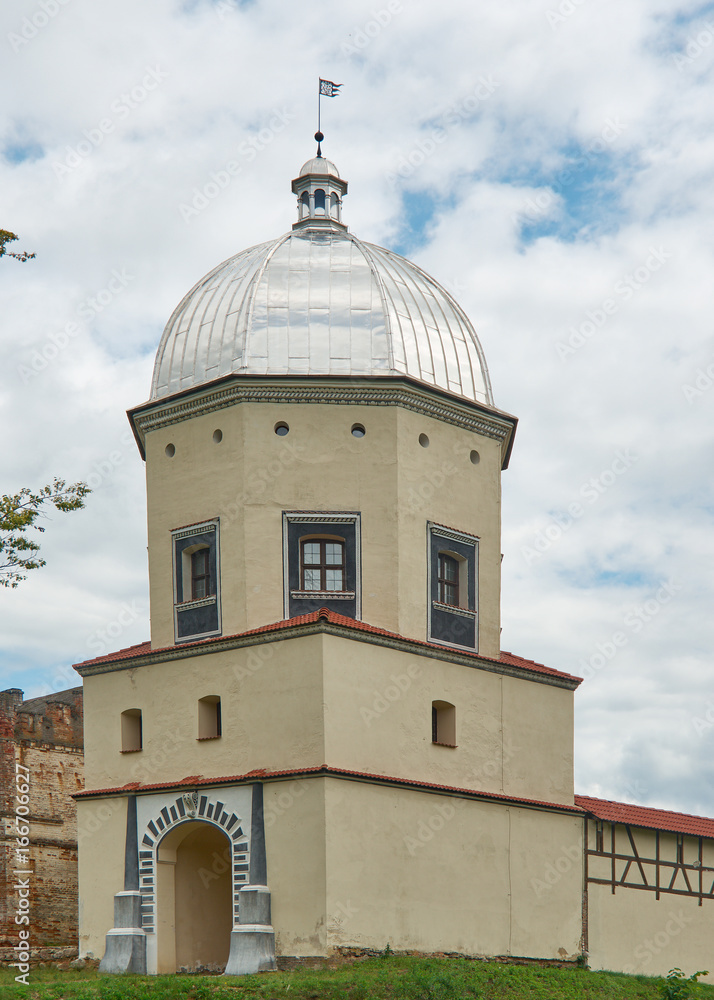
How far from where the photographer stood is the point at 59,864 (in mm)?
33094

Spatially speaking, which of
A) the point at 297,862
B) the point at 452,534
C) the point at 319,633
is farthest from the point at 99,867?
the point at 452,534

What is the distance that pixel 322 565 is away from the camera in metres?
27.5

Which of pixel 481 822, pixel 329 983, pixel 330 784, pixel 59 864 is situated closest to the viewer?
pixel 329 983

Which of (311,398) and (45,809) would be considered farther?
(45,809)

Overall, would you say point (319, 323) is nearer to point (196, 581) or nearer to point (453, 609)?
point (196, 581)

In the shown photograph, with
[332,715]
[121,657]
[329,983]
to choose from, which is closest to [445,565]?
[332,715]

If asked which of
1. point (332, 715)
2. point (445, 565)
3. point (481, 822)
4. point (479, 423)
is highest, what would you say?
point (479, 423)

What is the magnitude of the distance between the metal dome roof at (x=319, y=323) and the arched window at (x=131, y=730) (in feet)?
21.5

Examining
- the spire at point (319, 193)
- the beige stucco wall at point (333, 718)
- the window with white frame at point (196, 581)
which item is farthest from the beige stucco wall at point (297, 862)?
the spire at point (319, 193)

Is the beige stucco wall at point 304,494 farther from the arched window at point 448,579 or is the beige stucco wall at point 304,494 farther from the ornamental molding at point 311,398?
the arched window at point 448,579

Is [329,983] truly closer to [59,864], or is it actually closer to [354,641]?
[354,641]

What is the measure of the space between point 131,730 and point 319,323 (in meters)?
9.11

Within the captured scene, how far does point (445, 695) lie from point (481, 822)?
8.32 ft

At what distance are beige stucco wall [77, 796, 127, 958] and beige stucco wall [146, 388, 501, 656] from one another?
3578 mm
